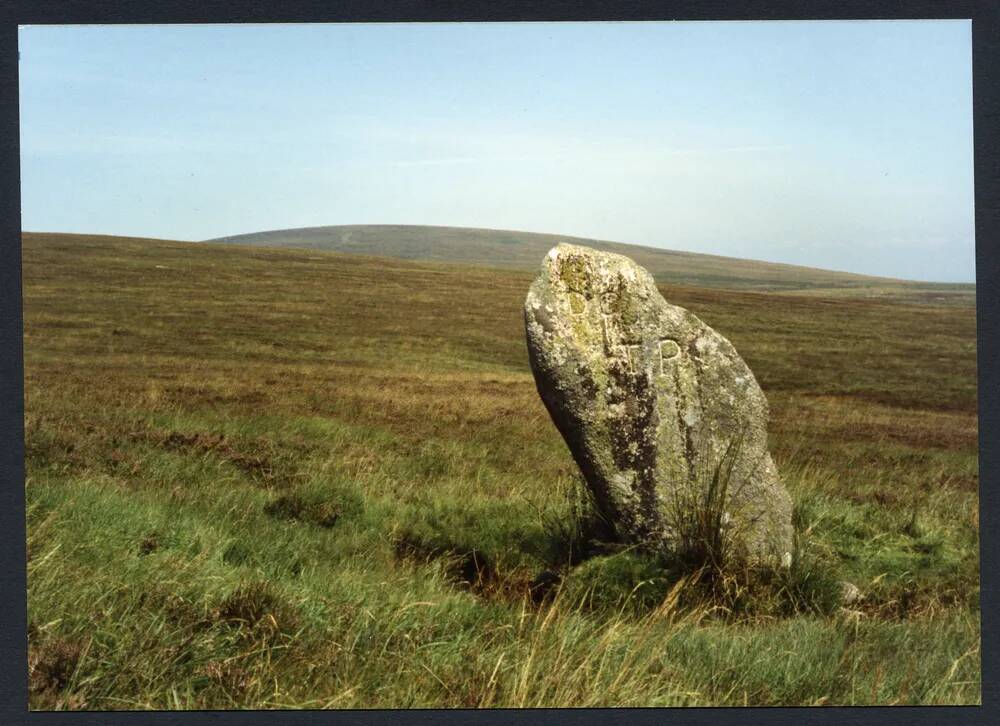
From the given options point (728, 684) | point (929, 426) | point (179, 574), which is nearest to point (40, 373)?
point (179, 574)

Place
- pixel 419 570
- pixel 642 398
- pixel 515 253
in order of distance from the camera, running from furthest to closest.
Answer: pixel 515 253 → pixel 419 570 → pixel 642 398

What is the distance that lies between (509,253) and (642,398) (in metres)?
104

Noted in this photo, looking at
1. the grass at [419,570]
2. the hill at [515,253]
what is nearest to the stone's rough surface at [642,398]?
the grass at [419,570]

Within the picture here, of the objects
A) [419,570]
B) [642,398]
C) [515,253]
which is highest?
[515,253]

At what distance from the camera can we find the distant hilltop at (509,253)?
94625 mm

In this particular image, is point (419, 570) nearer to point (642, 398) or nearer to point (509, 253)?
point (642, 398)

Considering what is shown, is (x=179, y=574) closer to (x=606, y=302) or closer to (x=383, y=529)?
(x=383, y=529)

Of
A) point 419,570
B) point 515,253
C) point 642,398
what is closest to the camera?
point 642,398

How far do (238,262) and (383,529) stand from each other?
152ft

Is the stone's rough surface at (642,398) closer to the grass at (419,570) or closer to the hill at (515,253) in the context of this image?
the grass at (419,570)

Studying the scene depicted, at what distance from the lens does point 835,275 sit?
349 ft

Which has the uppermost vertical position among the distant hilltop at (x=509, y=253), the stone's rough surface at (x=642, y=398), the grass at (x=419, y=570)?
the distant hilltop at (x=509, y=253)

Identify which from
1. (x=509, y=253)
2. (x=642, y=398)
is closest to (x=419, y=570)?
(x=642, y=398)

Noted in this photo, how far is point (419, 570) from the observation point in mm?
6348
